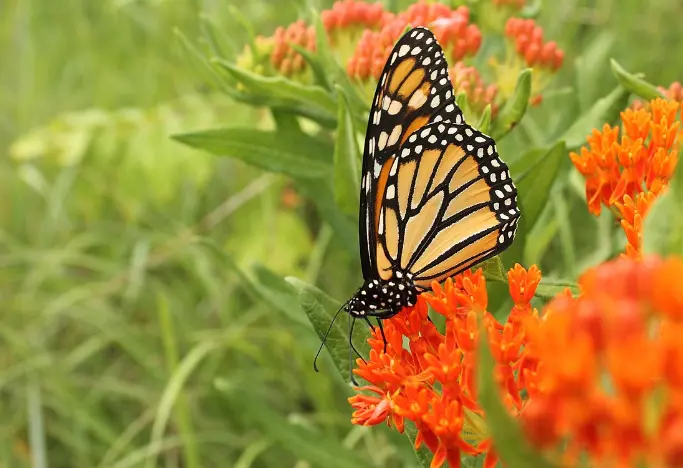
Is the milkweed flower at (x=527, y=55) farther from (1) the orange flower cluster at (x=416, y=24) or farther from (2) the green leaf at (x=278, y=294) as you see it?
(2) the green leaf at (x=278, y=294)

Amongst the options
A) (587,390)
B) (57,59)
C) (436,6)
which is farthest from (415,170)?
(57,59)

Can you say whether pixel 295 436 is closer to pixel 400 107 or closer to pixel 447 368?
pixel 400 107

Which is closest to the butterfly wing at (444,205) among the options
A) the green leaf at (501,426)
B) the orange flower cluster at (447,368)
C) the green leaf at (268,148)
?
the orange flower cluster at (447,368)

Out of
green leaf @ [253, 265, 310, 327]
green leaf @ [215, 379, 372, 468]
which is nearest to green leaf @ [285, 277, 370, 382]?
green leaf @ [253, 265, 310, 327]

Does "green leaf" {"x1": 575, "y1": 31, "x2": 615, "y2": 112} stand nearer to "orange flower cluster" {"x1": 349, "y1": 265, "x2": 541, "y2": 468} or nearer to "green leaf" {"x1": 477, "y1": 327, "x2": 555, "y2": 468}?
"orange flower cluster" {"x1": 349, "y1": 265, "x2": 541, "y2": 468}

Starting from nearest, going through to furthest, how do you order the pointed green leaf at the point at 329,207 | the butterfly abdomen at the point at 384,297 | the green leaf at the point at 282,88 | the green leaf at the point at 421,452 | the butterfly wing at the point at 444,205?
1. the green leaf at the point at 421,452
2. the butterfly abdomen at the point at 384,297
3. the butterfly wing at the point at 444,205
4. the green leaf at the point at 282,88
5. the pointed green leaf at the point at 329,207

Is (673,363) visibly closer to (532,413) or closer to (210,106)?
(532,413)
